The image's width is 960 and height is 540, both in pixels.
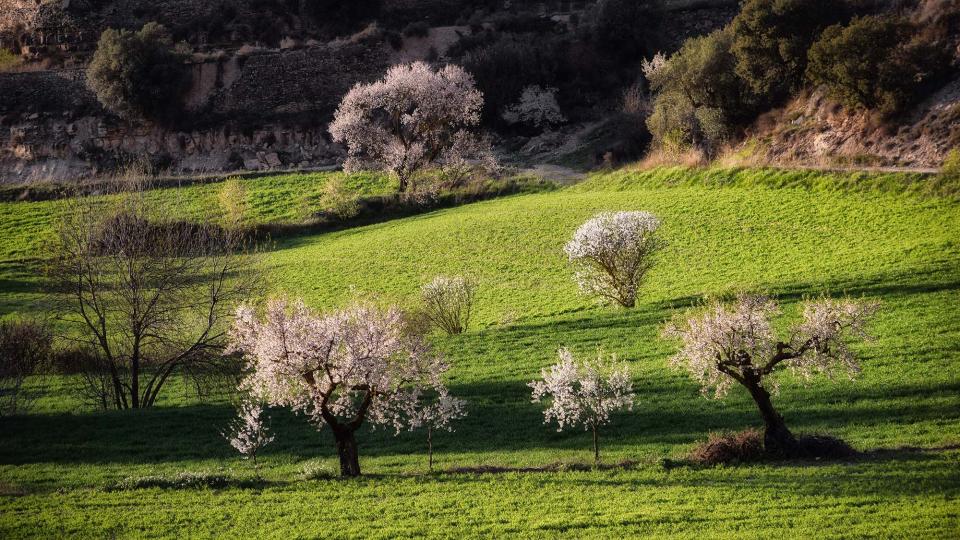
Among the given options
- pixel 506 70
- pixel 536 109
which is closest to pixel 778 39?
pixel 536 109

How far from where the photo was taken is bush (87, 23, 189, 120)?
8319 centimetres

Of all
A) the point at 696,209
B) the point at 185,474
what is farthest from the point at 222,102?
the point at 185,474

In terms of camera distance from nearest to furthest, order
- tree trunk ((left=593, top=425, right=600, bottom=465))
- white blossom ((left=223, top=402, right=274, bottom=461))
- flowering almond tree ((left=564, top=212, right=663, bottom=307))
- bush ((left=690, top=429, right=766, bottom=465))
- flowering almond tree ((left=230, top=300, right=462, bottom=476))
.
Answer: bush ((left=690, top=429, right=766, bottom=465)) < flowering almond tree ((left=230, top=300, right=462, bottom=476)) < tree trunk ((left=593, top=425, right=600, bottom=465)) < white blossom ((left=223, top=402, right=274, bottom=461)) < flowering almond tree ((left=564, top=212, right=663, bottom=307))

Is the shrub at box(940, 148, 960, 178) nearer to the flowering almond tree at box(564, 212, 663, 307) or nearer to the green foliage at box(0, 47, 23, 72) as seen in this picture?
the flowering almond tree at box(564, 212, 663, 307)

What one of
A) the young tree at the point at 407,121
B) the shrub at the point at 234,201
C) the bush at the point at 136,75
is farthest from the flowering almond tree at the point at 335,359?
the bush at the point at 136,75

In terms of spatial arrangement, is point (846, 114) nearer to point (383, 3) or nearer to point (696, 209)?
point (696, 209)

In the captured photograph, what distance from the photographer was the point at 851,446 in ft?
85.8

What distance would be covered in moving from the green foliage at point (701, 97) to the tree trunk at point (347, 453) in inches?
1600

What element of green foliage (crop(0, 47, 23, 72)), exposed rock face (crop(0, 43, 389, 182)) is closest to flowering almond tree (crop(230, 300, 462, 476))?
exposed rock face (crop(0, 43, 389, 182))

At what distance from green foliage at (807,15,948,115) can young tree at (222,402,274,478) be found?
37106 millimetres

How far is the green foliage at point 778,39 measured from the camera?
59344 mm

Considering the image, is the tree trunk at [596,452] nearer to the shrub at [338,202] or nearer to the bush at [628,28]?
the shrub at [338,202]

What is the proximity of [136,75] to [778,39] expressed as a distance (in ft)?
172

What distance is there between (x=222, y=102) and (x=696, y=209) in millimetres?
48448
